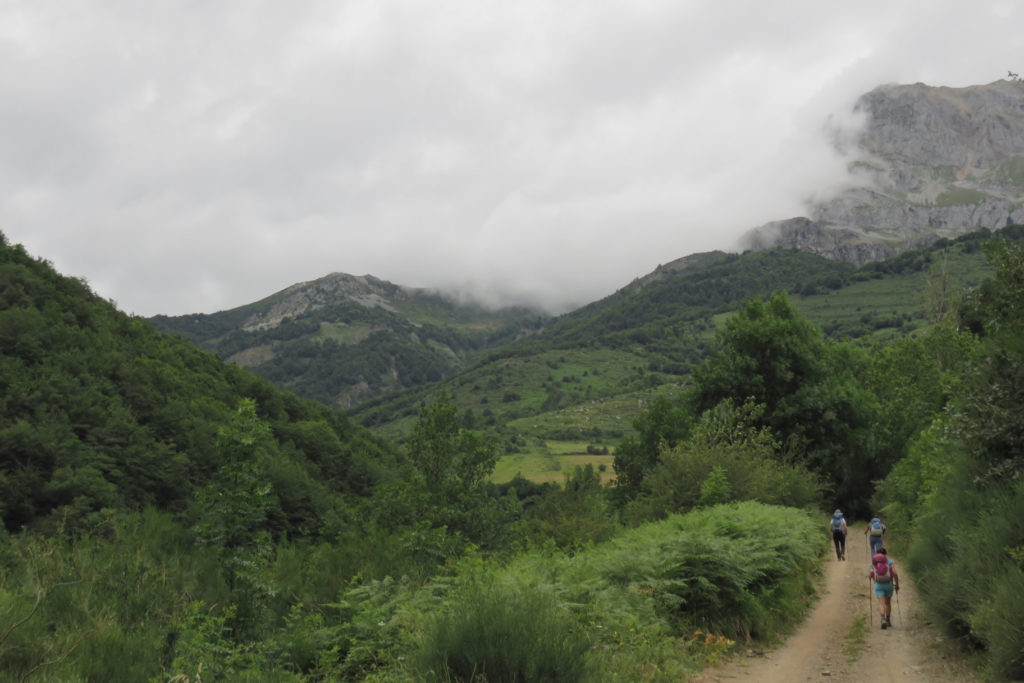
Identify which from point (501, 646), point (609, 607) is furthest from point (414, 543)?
point (501, 646)

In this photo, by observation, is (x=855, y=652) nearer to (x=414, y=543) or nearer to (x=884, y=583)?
(x=884, y=583)

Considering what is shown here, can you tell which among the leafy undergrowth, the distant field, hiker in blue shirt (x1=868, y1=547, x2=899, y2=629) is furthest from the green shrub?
the distant field

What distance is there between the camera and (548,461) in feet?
419

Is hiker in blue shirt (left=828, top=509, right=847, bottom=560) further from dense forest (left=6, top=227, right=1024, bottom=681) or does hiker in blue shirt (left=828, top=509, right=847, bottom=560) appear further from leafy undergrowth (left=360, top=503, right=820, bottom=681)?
leafy undergrowth (left=360, top=503, right=820, bottom=681)

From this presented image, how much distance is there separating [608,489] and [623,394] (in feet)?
489

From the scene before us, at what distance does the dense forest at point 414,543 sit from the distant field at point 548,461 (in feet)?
258

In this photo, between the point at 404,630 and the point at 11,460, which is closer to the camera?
the point at 404,630

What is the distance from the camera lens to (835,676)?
1034 cm

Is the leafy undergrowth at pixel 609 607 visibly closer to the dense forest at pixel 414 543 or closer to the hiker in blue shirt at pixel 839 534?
the dense forest at pixel 414 543

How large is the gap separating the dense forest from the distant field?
258 feet

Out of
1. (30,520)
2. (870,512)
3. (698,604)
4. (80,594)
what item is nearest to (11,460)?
(30,520)

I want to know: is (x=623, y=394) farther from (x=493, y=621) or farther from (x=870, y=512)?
(x=493, y=621)

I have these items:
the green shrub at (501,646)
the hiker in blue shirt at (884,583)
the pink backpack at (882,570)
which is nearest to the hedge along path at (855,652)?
the hiker in blue shirt at (884,583)

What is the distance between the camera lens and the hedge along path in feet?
33.0
